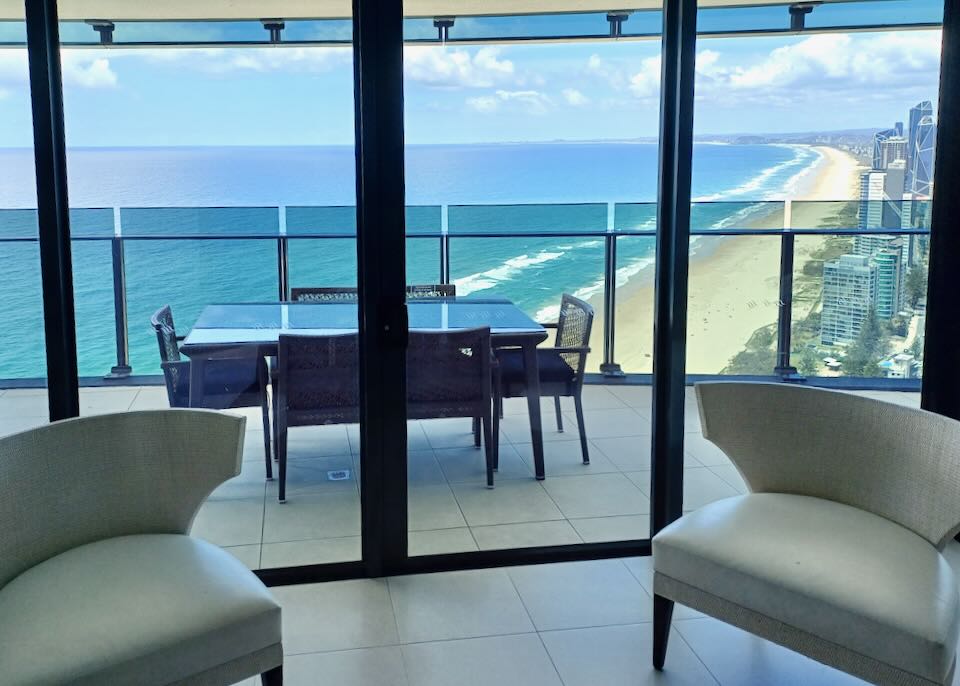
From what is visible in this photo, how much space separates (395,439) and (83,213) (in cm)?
131

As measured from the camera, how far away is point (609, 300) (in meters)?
3.55

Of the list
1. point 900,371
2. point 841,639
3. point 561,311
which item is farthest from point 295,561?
point 900,371

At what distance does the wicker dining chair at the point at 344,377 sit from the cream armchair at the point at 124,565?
67cm

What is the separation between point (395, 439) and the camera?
10.9 feet

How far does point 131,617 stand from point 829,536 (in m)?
1.84

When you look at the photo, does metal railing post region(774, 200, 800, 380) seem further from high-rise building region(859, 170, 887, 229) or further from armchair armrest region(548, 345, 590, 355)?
armchair armrest region(548, 345, 590, 355)

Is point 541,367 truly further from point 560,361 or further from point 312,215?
point 312,215

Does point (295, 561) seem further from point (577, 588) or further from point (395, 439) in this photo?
point (577, 588)

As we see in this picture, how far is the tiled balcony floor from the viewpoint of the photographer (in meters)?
3.29

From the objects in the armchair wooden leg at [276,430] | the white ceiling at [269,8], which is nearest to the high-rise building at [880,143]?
the white ceiling at [269,8]

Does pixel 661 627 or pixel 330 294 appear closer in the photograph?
pixel 661 627

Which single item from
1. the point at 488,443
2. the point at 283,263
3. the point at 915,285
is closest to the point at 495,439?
the point at 488,443

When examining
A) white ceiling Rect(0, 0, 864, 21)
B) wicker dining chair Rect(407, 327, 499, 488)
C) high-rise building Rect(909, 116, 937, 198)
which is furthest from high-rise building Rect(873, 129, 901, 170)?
wicker dining chair Rect(407, 327, 499, 488)

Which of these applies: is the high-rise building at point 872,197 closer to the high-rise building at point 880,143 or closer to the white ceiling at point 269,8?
the high-rise building at point 880,143
